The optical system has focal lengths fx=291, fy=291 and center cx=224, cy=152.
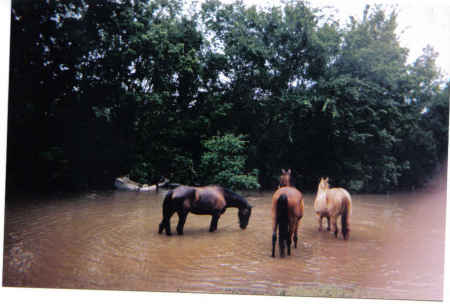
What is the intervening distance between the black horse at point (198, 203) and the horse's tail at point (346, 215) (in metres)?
1.58

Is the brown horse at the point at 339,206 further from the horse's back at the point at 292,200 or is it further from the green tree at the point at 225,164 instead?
the green tree at the point at 225,164

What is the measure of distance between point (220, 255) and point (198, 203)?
102 centimetres

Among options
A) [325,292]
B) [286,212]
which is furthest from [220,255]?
[325,292]

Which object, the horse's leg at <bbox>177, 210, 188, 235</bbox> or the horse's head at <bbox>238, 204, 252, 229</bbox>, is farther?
the horse's head at <bbox>238, 204, 252, 229</bbox>

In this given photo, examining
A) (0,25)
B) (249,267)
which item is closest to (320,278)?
(249,267)

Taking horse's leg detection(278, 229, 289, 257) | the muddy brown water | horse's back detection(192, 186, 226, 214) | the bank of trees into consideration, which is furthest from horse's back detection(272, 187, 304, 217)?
the bank of trees

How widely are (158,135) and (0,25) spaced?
3.47m

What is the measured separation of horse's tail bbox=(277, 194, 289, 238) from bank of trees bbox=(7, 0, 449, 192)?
2926mm

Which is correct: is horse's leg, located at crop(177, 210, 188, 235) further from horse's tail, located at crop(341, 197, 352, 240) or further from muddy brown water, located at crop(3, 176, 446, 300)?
horse's tail, located at crop(341, 197, 352, 240)

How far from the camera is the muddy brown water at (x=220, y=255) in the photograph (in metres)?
3.60

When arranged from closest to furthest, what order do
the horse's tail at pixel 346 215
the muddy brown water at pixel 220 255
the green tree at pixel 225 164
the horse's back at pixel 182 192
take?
the muddy brown water at pixel 220 255
the horse's tail at pixel 346 215
the horse's back at pixel 182 192
the green tree at pixel 225 164

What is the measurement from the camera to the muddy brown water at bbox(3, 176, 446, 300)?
142 inches

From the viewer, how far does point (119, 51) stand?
7500mm

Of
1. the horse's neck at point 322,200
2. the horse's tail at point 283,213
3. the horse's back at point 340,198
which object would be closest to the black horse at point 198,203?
the horse's neck at point 322,200
